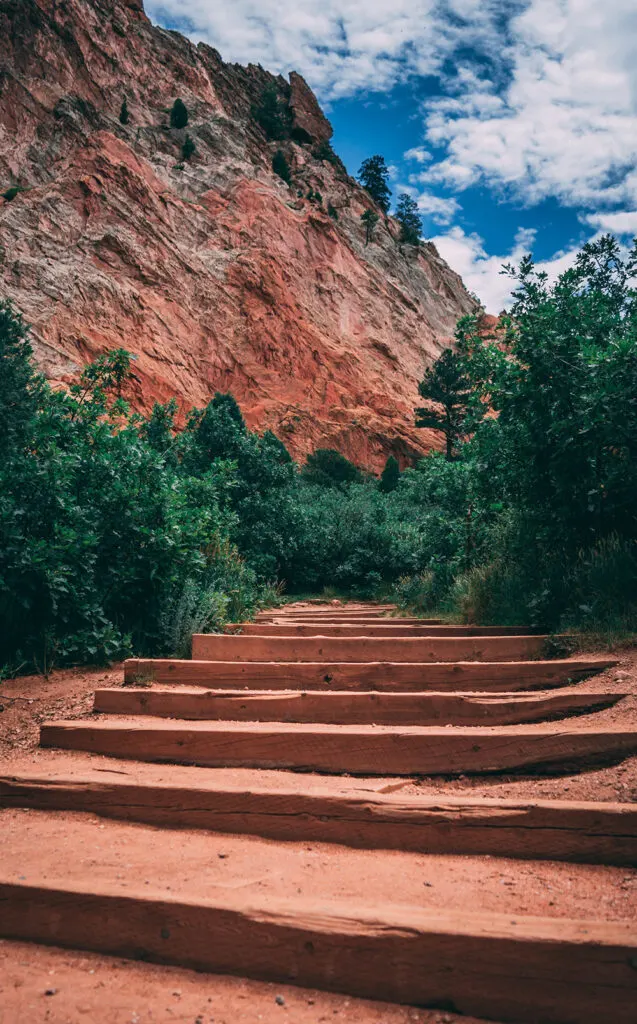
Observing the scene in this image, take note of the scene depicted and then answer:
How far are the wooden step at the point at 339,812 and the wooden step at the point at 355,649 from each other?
55.4 inches

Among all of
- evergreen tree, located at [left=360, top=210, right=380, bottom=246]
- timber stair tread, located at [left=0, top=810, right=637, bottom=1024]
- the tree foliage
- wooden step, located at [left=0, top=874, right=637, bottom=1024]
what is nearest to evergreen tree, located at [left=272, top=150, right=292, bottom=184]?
evergreen tree, located at [left=360, top=210, right=380, bottom=246]

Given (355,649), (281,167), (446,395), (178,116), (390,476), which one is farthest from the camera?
(281,167)

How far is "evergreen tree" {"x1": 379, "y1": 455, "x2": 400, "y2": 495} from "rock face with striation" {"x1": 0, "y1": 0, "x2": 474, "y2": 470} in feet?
6.25

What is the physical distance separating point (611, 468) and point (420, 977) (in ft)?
11.7

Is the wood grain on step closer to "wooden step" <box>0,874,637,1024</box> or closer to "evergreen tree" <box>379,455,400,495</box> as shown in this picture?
"wooden step" <box>0,874,637,1024</box>

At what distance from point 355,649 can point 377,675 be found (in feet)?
2.05

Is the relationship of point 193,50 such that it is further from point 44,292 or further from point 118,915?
point 118,915

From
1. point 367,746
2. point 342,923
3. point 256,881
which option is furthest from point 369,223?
point 342,923

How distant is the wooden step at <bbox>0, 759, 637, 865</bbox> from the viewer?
2064 millimetres

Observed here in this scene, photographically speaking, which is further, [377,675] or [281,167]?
[281,167]

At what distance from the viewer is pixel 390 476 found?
100 ft

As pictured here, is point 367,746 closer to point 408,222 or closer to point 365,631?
point 365,631

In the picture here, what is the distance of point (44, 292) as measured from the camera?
81.9 feet

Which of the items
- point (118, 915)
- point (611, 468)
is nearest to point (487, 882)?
point (118, 915)
